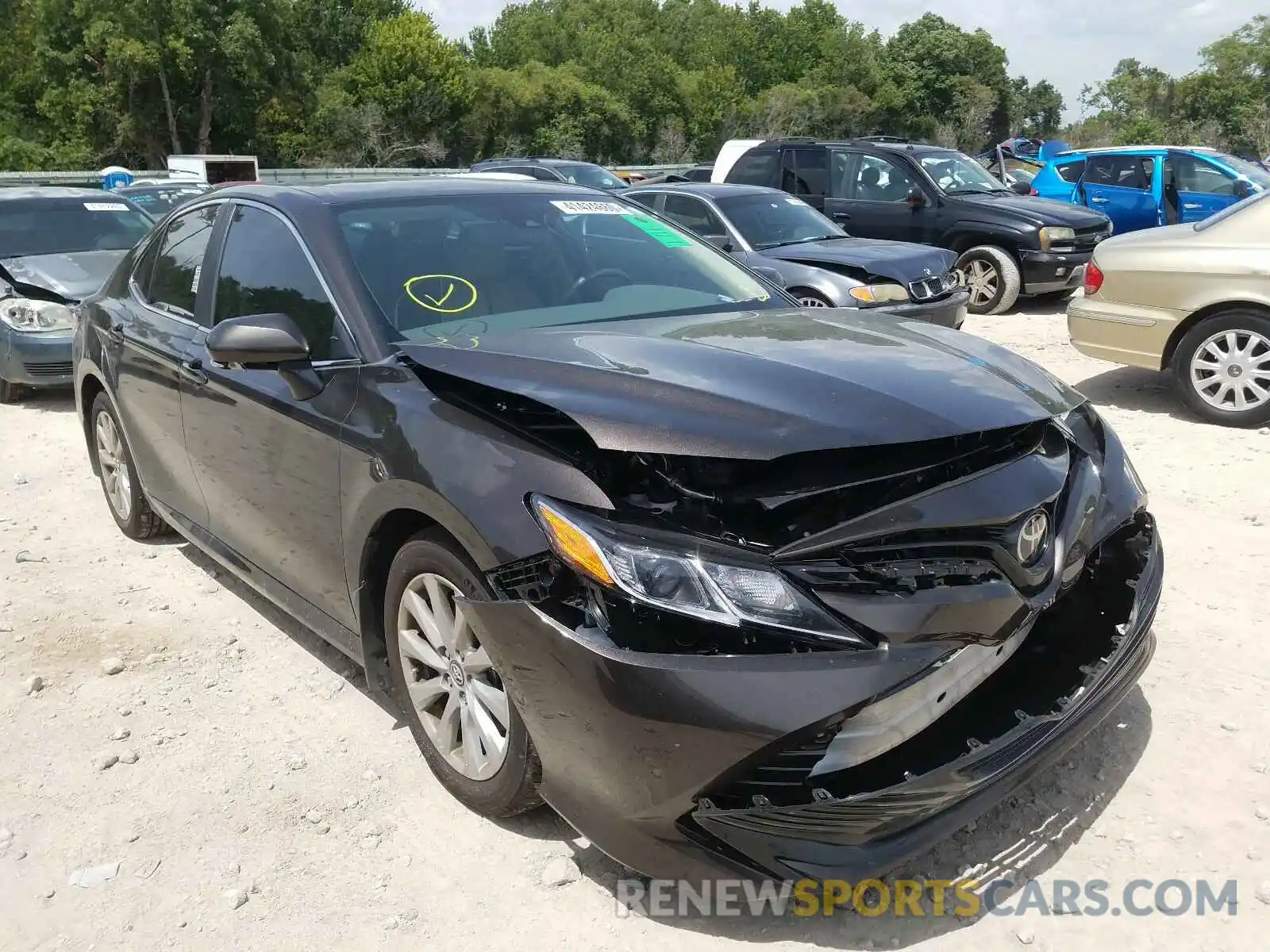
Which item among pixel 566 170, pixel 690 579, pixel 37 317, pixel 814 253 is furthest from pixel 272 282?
pixel 566 170

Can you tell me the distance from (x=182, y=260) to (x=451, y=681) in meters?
2.41

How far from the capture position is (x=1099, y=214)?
11.4 m

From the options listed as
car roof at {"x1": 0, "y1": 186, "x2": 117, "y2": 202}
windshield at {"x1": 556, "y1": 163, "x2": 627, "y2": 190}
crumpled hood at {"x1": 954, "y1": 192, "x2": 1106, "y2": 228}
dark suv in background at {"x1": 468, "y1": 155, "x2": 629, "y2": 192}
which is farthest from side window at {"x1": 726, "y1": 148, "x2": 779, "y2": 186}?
car roof at {"x1": 0, "y1": 186, "x2": 117, "y2": 202}

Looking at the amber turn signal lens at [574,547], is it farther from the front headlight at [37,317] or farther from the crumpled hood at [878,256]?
the front headlight at [37,317]

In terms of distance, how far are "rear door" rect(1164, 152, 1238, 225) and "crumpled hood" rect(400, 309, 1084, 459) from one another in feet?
36.2

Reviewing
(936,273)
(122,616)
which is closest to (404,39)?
(936,273)

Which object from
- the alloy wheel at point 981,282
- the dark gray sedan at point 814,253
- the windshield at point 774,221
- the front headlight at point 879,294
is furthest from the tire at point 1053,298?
the front headlight at point 879,294

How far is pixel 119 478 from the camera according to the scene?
4.98 metres

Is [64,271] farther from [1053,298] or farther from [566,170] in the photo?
[566,170]

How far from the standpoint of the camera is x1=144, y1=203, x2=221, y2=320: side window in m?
3.97

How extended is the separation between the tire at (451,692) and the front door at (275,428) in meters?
0.29

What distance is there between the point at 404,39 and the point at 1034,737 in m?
55.7

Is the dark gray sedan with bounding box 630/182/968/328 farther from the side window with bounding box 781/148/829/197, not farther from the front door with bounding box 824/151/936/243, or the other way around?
the side window with bounding box 781/148/829/197

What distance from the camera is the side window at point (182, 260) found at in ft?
13.0
